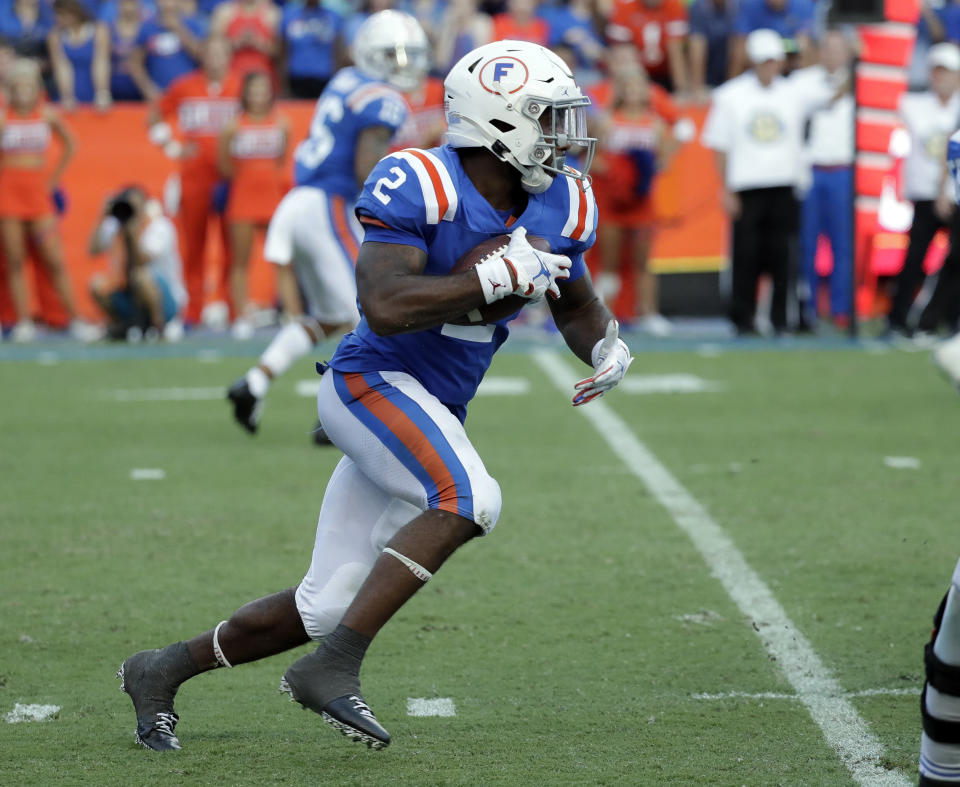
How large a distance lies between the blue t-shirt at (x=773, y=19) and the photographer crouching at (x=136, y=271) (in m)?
5.37

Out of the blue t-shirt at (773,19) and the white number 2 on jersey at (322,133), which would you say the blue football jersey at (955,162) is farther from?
the blue t-shirt at (773,19)

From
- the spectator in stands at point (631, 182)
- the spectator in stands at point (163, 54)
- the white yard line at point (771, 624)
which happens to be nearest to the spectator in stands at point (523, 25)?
the spectator in stands at point (631, 182)

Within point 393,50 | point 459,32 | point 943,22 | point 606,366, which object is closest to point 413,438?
point 606,366

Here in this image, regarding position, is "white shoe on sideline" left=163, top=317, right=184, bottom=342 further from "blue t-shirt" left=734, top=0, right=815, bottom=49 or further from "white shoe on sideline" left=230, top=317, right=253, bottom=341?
"blue t-shirt" left=734, top=0, right=815, bottom=49

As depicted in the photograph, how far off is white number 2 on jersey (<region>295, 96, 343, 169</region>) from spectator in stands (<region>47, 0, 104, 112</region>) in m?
6.55

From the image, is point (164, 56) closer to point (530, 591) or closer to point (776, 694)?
point (530, 591)

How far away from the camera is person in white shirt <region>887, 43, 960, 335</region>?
12.6m

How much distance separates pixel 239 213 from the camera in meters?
13.3

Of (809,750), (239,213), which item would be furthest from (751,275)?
(809,750)

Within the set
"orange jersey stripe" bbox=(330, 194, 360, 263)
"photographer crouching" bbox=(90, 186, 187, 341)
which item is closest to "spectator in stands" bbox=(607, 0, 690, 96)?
"photographer crouching" bbox=(90, 186, 187, 341)

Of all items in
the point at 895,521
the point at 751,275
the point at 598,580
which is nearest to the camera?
the point at 598,580

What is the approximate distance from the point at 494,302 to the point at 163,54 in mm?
11500

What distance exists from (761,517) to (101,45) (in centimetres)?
985

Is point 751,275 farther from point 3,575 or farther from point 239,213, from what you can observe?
point 3,575
